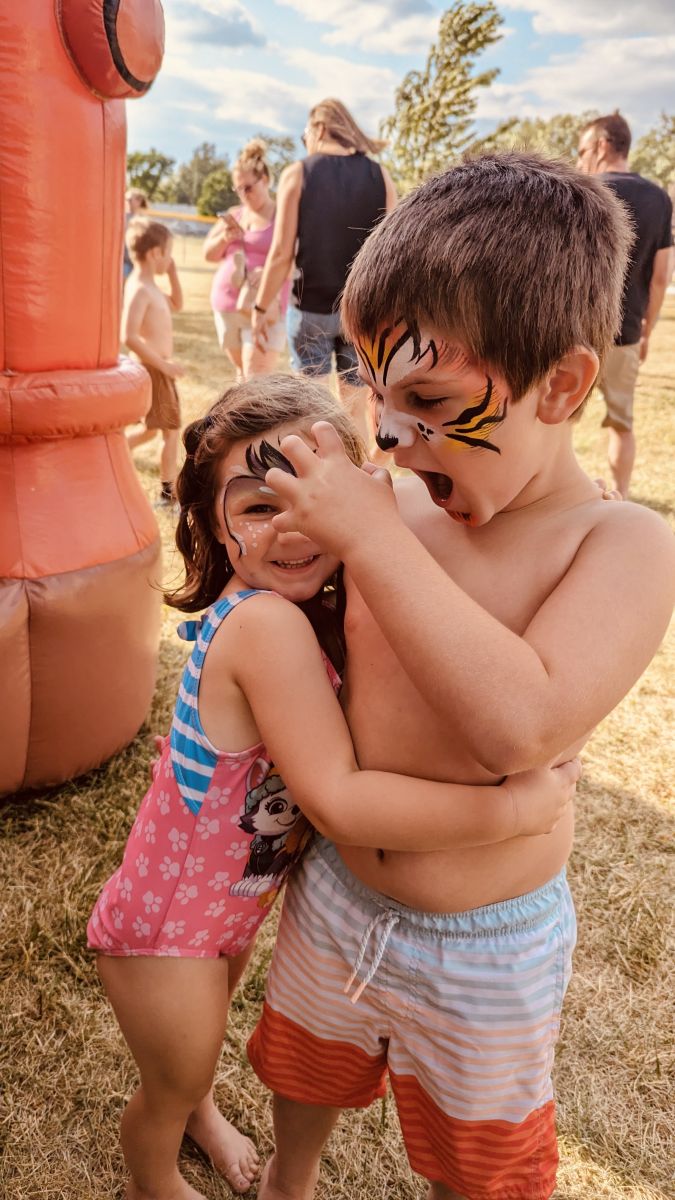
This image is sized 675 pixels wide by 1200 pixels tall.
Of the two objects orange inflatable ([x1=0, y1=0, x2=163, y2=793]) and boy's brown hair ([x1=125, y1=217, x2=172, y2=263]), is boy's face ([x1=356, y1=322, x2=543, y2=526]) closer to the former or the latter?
orange inflatable ([x1=0, y1=0, x2=163, y2=793])

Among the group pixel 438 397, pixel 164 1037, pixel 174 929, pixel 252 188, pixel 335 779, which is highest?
pixel 252 188

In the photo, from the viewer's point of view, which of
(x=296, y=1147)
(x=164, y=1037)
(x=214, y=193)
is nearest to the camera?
(x=164, y=1037)

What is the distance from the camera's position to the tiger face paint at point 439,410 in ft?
2.85

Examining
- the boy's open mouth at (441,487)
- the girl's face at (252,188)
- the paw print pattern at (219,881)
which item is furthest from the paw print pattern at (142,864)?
the girl's face at (252,188)

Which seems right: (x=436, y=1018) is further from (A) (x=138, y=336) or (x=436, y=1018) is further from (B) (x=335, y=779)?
(A) (x=138, y=336)

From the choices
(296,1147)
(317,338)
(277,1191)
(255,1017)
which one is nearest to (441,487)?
(296,1147)

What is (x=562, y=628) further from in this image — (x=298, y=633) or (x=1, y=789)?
(x=1, y=789)

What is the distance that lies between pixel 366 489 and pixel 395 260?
9.6 inches

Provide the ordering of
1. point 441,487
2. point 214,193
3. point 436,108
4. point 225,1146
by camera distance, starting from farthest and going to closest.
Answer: point 214,193, point 436,108, point 225,1146, point 441,487

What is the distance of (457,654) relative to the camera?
827 millimetres

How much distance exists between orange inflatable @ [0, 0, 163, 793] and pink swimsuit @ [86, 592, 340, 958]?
1042mm

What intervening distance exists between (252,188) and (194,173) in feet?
228

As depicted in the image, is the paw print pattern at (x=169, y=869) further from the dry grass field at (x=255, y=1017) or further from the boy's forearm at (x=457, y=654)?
the dry grass field at (x=255, y=1017)

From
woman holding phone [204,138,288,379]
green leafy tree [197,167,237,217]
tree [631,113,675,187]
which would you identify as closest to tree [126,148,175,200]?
green leafy tree [197,167,237,217]
